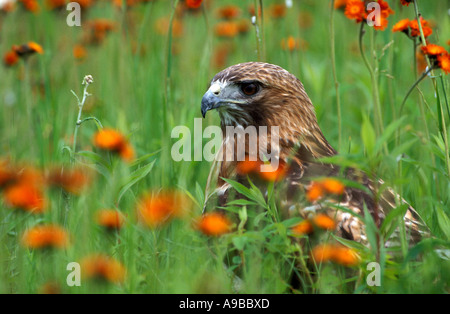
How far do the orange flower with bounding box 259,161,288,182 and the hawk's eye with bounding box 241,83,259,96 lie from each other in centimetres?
41

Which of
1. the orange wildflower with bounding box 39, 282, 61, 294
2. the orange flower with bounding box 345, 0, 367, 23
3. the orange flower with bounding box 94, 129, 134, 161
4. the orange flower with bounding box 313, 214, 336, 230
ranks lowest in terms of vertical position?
the orange wildflower with bounding box 39, 282, 61, 294

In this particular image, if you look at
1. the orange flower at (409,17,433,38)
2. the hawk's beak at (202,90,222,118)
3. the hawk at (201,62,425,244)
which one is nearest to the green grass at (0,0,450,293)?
the hawk at (201,62,425,244)

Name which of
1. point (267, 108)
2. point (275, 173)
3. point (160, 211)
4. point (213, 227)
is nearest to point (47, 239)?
point (160, 211)

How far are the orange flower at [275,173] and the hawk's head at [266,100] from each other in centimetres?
25

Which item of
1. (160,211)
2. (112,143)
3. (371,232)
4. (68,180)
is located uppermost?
(112,143)

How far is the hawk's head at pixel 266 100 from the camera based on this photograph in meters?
3.43

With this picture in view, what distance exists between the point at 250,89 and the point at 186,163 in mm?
761

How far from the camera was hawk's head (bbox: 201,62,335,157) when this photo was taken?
3434mm

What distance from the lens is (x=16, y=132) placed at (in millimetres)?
4777

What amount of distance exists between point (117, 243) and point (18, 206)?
0.48 m

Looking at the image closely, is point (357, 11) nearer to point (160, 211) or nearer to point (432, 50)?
point (432, 50)

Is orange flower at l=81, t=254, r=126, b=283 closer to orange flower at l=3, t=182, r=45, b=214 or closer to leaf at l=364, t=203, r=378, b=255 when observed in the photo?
orange flower at l=3, t=182, r=45, b=214

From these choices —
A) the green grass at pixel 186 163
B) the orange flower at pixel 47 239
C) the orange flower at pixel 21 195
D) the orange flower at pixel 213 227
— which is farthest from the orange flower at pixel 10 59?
the orange flower at pixel 213 227

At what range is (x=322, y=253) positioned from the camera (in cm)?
262
